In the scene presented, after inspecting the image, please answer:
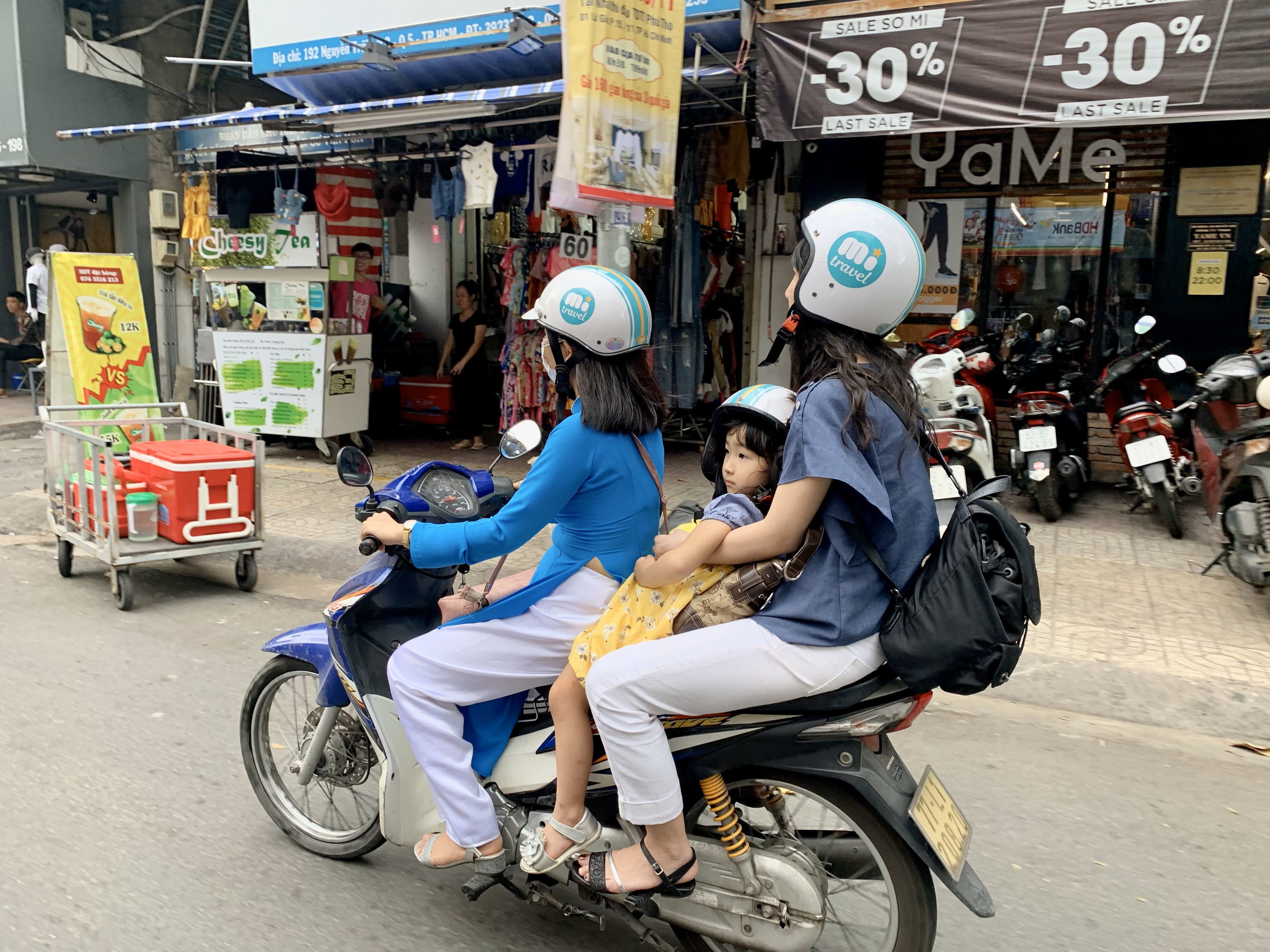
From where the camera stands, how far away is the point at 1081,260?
884 centimetres

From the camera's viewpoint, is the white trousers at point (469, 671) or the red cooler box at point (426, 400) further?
the red cooler box at point (426, 400)

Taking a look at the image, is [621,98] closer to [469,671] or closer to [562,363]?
[562,363]

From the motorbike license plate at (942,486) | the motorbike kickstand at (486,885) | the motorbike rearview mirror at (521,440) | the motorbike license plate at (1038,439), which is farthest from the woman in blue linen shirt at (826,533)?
the motorbike license plate at (1038,439)

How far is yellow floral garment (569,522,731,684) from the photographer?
243 centimetres

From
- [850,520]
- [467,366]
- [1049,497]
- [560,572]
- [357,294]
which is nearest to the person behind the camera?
[850,520]

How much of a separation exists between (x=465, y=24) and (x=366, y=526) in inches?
283

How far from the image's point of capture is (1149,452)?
693 centimetres

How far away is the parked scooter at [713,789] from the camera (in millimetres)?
2338

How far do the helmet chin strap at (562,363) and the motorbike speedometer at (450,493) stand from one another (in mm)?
368

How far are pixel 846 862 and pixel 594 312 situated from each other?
156 centimetres

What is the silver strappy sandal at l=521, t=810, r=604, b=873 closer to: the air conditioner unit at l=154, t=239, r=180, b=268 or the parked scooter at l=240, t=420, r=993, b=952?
the parked scooter at l=240, t=420, r=993, b=952

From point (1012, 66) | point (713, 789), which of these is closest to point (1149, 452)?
point (1012, 66)

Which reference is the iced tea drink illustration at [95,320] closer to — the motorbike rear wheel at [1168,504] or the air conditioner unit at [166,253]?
the air conditioner unit at [166,253]

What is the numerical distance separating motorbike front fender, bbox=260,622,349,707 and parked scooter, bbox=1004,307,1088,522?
5.76 metres
